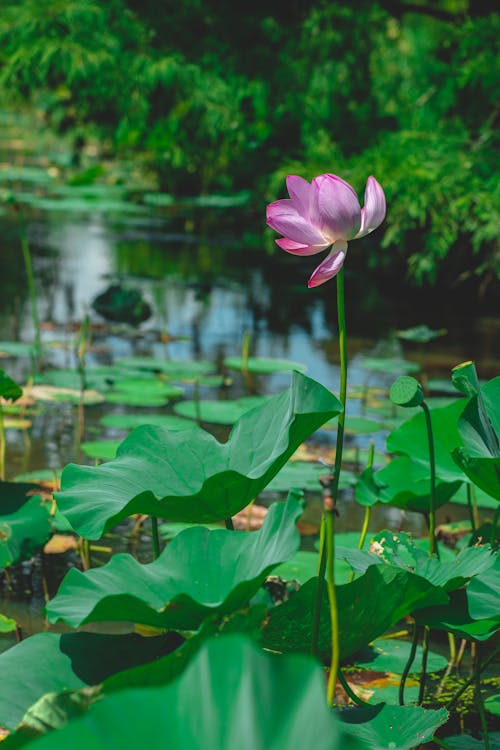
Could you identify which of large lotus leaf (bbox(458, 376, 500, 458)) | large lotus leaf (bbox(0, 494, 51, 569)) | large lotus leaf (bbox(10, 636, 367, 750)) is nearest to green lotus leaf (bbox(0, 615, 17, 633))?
large lotus leaf (bbox(0, 494, 51, 569))

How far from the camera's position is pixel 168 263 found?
484cm

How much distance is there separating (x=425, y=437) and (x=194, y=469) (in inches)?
17.6

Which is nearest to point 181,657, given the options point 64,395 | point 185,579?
point 185,579

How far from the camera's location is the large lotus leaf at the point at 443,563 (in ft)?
3.26

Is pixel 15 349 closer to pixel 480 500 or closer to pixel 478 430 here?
pixel 480 500

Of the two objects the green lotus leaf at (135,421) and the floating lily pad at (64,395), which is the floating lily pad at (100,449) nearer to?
the green lotus leaf at (135,421)

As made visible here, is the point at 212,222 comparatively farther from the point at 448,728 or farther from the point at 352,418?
the point at 448,728

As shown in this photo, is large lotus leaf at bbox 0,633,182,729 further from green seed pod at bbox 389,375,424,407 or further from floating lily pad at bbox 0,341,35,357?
floating lily pad at bbox 0,341,35,357

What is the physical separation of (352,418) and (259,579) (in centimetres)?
175

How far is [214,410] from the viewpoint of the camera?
247 cm

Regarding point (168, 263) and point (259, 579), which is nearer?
point (259, 579)

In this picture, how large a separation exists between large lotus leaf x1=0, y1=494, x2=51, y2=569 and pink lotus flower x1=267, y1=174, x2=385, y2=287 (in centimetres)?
58

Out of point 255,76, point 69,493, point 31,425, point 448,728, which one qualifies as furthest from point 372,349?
point 69,493

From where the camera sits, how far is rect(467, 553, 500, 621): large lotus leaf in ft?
3.09
